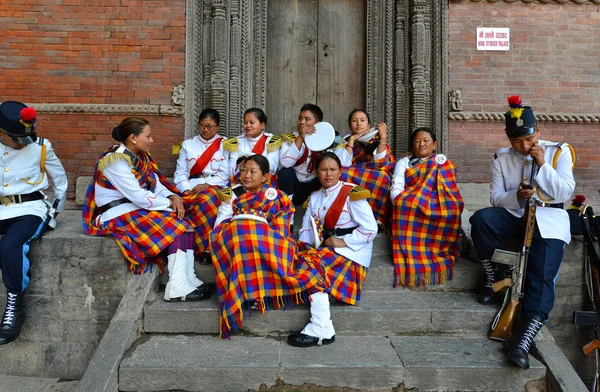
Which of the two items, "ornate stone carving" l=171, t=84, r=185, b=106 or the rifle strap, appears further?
"ornate stone carving" l=171, t=84, r=185, b=106

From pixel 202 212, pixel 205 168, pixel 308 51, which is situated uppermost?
pixel 308 51

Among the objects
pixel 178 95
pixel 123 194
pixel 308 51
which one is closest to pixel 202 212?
pixel 123 194

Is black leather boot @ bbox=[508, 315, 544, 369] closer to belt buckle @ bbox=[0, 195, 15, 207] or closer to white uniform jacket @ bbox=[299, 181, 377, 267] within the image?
white uniform jacket @ bbox=[299, 181, 377, 267]

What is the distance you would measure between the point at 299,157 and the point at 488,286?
83.1 inches

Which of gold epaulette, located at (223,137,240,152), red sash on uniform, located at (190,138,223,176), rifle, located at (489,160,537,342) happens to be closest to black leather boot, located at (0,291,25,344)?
red sash on uniform, located at (190,138,223,176)

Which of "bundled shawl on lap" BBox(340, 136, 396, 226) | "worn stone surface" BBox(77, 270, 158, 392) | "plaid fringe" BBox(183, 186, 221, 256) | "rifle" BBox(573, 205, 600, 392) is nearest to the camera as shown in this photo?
"worn stone surface" BBox(77, 270, 158, 392)

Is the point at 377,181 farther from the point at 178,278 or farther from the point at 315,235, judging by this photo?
the point at 178,278

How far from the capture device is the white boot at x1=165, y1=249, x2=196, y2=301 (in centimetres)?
324

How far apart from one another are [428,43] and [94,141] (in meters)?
4.55

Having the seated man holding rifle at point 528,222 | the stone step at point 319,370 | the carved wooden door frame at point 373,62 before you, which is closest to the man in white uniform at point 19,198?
the stone step at point 319,370

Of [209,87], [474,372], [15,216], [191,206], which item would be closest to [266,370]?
[474,372]

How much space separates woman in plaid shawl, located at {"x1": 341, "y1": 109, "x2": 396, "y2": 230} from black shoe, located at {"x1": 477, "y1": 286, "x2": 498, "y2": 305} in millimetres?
1049

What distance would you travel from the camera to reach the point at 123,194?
3.41 metres

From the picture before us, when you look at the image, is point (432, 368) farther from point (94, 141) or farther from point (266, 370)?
point (94, 141)
